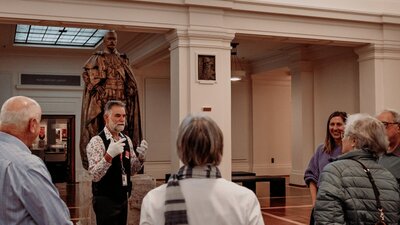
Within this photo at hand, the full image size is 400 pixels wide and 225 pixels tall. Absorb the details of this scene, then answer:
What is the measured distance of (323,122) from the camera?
1517 centimetres

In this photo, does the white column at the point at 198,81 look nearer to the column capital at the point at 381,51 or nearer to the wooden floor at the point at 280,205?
the wooden floor at the point at 280,205

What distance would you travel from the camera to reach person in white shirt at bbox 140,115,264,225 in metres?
1.97

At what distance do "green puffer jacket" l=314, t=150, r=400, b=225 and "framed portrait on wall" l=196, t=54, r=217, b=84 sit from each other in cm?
793

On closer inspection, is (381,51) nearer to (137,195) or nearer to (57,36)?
(137,195)

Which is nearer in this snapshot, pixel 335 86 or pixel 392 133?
pixel 392 133

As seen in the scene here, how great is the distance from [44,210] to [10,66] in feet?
51.4

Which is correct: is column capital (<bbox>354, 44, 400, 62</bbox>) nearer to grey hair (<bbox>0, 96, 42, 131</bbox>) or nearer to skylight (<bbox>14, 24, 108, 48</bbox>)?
skylight (<bbox>14, 24, 108, 48</bbox>)

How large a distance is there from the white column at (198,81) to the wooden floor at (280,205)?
1.36 m

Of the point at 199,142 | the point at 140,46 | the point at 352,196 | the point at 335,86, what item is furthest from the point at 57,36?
the point at 199,142

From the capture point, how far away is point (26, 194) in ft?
7.77

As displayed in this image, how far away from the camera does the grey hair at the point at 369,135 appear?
273 cm

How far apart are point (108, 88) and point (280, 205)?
6002mm

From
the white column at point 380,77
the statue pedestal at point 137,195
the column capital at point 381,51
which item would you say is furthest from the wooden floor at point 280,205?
the column capital at point 381,51

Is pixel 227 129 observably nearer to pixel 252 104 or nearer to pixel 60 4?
pixel 60 4
